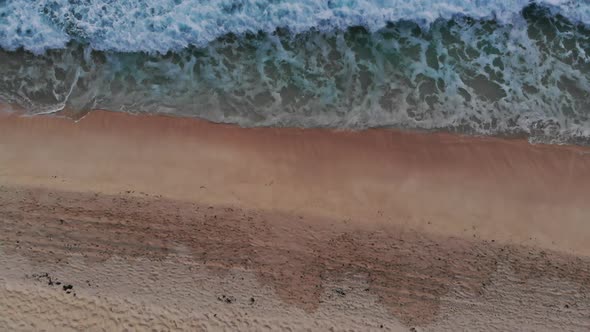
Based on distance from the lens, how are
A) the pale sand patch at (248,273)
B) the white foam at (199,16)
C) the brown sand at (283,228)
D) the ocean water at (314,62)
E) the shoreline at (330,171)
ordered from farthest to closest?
the white foam at (199,16) → the ocean water at (314,62) → the shoreline at (330,171) → the brown sand at (283,228) → the pale sand patch at (248,273)

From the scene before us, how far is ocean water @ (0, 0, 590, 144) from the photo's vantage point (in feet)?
36.0

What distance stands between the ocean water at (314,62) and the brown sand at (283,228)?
538mm

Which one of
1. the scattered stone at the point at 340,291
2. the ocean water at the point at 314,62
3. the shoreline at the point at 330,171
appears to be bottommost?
the scattered stone at the point at 340,291

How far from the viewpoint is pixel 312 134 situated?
10.8 meters

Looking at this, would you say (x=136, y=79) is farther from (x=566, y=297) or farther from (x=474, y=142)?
(x=566, y=297)

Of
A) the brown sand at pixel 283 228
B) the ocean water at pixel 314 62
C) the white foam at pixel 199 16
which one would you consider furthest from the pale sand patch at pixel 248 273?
the white foam at pixel 199 16

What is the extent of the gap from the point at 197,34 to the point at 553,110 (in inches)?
337

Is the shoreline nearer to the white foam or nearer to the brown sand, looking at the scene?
the brown sand

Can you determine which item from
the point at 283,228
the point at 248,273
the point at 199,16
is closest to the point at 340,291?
the point at 283,228

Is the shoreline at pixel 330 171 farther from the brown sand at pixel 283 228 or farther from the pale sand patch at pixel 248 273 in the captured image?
the pale sand patch at pixel 248 273

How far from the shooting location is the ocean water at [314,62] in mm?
10984

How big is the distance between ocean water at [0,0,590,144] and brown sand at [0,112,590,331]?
0.54m

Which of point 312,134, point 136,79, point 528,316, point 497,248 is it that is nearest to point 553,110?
point 497,248

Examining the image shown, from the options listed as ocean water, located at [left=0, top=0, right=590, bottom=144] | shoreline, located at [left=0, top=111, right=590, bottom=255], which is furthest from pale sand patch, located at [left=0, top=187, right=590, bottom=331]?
ocean water, located at [left=0, top=0, right=590, bottom=144]
